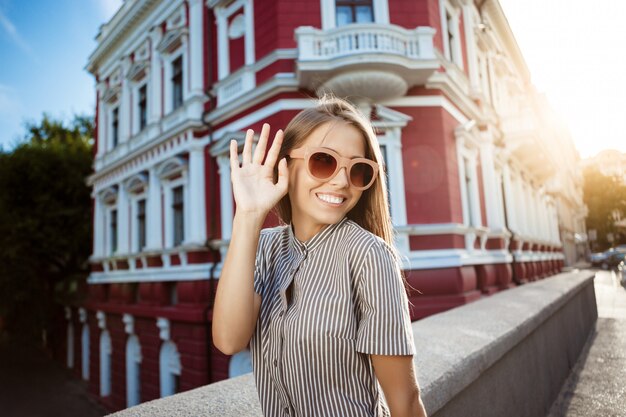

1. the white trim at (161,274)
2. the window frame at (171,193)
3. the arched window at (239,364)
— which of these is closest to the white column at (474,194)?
the arched window at (239,364)

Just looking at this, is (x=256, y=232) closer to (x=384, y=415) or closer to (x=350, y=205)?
(x=350, y=205)

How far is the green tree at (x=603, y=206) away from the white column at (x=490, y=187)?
133ft

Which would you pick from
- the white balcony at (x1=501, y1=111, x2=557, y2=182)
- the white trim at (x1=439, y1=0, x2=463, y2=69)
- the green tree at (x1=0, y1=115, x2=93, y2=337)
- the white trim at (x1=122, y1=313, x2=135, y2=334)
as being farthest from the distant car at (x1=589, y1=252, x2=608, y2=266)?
the green tree at (x1=0, y1=115, x2=93, y2=337)

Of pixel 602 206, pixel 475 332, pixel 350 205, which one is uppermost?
pixel 602 206

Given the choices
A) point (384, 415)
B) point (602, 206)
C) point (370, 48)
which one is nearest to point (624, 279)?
point (370, 48)

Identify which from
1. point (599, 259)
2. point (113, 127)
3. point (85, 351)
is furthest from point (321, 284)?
point (599, 259)

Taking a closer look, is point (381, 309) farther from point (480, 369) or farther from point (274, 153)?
point (480, 369)

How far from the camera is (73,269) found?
18438mm

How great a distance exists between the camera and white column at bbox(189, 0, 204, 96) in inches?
444

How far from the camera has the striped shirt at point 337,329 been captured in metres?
0.96

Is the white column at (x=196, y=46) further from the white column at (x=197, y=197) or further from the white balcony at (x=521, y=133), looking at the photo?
the white balcony at (x=521, y=133)

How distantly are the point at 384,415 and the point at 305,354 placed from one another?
299 millimetres

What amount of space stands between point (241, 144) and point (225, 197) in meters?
1.42

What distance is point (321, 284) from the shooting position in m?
1.04
